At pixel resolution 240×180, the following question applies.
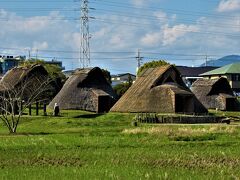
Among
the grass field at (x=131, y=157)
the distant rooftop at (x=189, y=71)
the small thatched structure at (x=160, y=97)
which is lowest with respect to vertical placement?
the grass field at (x=131, y=157)

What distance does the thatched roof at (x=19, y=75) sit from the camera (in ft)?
188

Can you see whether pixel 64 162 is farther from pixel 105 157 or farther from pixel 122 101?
pixel 122 101

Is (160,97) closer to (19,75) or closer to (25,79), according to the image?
(25,79)

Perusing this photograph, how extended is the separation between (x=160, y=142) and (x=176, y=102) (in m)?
26.0

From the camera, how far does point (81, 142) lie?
83.8 ft

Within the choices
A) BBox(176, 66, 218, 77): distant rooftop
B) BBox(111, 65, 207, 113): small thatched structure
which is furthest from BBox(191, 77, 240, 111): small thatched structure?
BBox(176, 66, 218, 77): distant rooftop

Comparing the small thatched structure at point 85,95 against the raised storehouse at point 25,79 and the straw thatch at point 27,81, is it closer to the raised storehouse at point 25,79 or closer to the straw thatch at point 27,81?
the straw thatch at point 27,81

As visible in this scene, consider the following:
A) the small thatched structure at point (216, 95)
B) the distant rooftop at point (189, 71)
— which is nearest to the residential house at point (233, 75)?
the distant rooftop at point (189, 71)

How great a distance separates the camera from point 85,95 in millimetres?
57594

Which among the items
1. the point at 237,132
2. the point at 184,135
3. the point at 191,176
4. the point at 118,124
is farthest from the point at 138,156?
the point at 118,124

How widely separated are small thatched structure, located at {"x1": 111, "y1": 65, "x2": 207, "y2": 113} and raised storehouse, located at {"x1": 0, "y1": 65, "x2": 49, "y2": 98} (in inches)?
393

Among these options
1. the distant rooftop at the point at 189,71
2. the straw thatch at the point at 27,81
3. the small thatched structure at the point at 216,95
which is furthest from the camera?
the distant rooftop at the point at 189,71

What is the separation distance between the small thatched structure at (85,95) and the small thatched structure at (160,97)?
4123 millimetres

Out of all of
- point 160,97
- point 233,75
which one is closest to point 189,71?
point 233,75
